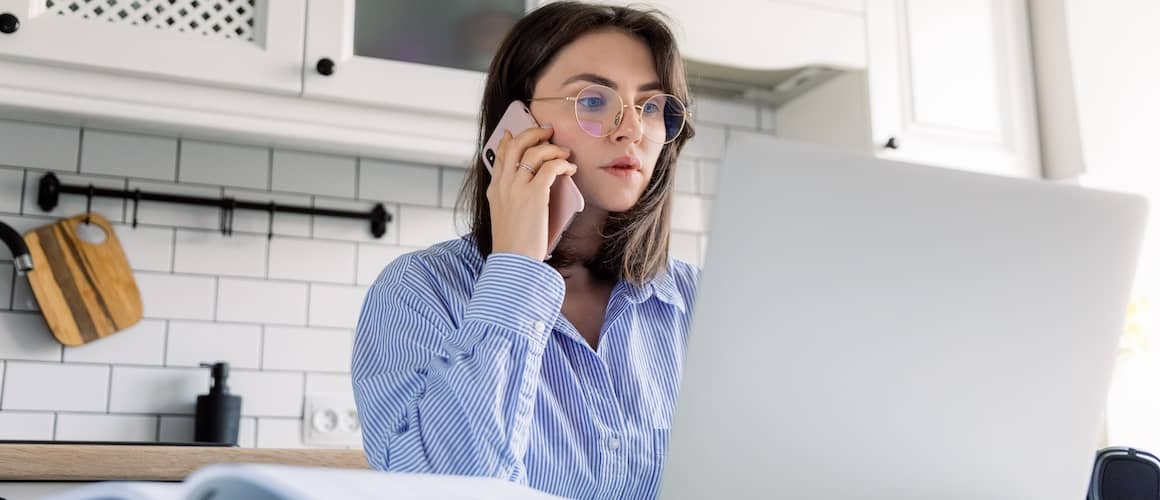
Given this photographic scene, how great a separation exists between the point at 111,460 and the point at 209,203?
78 centimetres

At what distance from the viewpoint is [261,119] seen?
2002 millimetres

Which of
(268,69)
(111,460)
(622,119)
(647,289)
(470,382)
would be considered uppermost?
(268,69)

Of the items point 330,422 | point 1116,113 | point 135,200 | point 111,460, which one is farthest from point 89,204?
point 1116,113

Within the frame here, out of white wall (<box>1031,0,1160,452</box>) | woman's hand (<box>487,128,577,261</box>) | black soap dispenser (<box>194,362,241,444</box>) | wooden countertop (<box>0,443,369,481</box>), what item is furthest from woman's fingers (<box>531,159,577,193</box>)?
white wall (<box>1031,0,1160,452</box>)

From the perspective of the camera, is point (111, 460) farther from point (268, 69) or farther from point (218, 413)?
point (268, 69)

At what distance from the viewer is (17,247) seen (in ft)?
6.52

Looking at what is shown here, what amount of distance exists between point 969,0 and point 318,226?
5.40 ft

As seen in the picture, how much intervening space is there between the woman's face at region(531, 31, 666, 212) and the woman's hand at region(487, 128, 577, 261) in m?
0.03

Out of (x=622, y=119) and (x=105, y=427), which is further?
(x=105, y=427)

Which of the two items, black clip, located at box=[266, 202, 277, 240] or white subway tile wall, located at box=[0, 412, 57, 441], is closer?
white subway tile wall, located at box=[0, 412, 57, 441]

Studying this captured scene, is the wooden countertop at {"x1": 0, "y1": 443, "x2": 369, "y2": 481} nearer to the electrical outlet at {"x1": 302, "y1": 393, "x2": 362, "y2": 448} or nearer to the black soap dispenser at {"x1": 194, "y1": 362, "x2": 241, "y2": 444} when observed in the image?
the black soap dispenser at {"x1": 194, "y1": 362, "x2": 241, "y2": 444}

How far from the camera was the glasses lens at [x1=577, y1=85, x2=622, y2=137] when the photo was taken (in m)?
1.36

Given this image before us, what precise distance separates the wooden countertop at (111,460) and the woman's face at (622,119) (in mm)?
649

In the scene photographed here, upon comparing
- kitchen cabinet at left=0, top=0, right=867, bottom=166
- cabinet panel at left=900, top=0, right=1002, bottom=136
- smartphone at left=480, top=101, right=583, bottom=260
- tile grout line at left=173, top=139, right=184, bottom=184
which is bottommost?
smartphone at left=480, top=101, right=583, bottom=260
